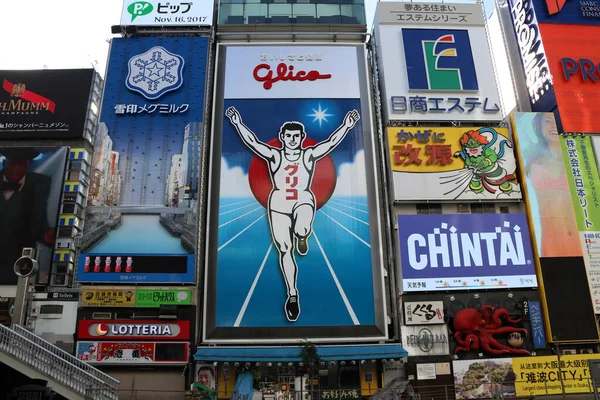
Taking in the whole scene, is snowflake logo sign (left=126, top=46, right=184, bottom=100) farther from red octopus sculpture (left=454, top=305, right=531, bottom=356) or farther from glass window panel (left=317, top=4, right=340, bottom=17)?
red octopus sculpture (left=454, top=305, right=531, bottom=356)

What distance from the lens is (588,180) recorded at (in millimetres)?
29688

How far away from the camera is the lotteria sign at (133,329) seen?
25.9 m

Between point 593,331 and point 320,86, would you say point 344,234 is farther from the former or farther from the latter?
point 593,331

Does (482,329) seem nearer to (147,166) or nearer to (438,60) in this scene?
(438,60)

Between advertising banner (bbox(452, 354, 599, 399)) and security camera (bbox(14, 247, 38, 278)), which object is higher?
security camera (bbox(14, 247, 38, 278))

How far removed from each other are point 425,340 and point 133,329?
1517 cm

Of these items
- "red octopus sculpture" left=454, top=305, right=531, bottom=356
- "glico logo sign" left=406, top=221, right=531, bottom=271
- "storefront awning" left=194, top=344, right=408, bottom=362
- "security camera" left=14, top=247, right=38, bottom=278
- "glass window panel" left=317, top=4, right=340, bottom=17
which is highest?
"glass window panel" left=317, top=4, right=340, bottom=17

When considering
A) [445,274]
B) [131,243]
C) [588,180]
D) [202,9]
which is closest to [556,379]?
[445,274]

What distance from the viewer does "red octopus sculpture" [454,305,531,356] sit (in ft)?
85.6

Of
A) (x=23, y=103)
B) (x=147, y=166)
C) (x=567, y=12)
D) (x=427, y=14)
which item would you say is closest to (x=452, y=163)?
(x=427, y=14)

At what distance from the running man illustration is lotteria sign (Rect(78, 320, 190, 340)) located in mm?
5733

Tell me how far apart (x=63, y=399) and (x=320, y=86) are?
2222 cm

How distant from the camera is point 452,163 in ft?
98.5

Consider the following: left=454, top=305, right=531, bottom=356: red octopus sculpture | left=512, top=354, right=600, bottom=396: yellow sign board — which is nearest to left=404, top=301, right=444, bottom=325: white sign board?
left=454, top=305, right=531, bottom=356: red octopus sculpture
